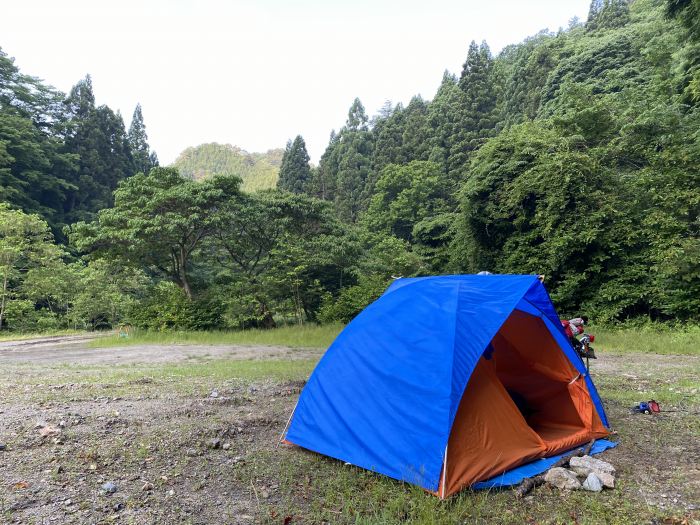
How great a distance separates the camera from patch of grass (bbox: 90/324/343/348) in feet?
47.3

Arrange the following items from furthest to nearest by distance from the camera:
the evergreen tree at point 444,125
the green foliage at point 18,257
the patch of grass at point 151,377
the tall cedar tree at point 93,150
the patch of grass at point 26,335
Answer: the tall cedar tree at point 93,150, the evergreen tree at point 444,125, the green foliage at point 18,257, the patch of grass at point 26,335, the patch of grass at point 151,377

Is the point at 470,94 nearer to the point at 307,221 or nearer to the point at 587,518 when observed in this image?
the point at 307,221

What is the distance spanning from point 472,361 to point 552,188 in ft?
43.8

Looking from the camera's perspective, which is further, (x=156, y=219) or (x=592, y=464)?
(x=156, y=219)

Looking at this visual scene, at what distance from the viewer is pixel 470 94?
33.6m

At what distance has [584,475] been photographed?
326 centimetres

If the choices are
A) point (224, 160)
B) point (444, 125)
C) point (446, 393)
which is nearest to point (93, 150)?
point (444, 125)

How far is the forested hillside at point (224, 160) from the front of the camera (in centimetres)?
9947

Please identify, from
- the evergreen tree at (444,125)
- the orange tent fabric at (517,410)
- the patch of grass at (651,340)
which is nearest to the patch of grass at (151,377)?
the orange tent fabric at (517,410)

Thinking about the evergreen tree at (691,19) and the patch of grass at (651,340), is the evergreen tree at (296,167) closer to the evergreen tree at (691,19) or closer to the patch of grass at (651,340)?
the evergreen tree at (691,19)

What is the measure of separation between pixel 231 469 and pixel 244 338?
12425 millimetres

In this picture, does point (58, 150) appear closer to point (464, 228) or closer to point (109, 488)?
point (464, 228)

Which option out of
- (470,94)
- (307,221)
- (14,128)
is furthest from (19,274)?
(470,94)

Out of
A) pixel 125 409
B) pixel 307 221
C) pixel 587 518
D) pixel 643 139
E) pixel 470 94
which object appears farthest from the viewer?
pixel 470 94
